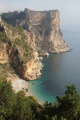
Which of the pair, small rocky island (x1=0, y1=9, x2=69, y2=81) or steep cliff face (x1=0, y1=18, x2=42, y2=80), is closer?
steep cliff face (x1=0, y1=18, x2=42, y2=80)

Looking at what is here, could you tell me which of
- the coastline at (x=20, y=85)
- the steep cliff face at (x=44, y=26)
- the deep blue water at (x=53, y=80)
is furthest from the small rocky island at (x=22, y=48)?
the deep blue water at (x=53, y=80)

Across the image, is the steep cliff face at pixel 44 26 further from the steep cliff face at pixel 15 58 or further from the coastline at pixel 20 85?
the coastline at pixel 20 85

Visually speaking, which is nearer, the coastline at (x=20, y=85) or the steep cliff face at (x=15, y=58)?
the coastline at (x=20, y=85)

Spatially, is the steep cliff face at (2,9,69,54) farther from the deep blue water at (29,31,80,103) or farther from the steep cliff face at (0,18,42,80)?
the steep cliff face at (0,18,42,80)

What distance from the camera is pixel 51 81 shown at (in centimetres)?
4959

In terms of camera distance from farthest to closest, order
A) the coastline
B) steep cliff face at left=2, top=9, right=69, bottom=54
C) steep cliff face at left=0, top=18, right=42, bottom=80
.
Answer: steep cliff face at left=2, top=9, right=69, bottom=54, steep cliff face at left=0, top=18, right=42, bottom=80, the coastline

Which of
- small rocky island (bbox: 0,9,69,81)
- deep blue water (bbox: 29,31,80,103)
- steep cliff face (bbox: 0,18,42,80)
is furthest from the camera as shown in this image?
small rocky island (bbox: 0,9,69,81)

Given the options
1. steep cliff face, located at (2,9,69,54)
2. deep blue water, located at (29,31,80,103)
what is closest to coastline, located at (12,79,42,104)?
deep blue water, located at (29,31,80,103)

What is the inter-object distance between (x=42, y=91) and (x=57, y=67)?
22958 millimetres

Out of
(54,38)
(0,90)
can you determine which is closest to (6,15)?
(54,38)

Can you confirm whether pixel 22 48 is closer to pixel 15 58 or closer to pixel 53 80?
pixel 15 58

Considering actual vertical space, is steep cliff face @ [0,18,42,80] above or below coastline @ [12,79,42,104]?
above

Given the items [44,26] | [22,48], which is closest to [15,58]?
[22,48]

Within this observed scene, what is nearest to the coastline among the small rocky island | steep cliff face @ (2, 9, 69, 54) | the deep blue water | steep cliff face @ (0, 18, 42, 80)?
the deep blue water
